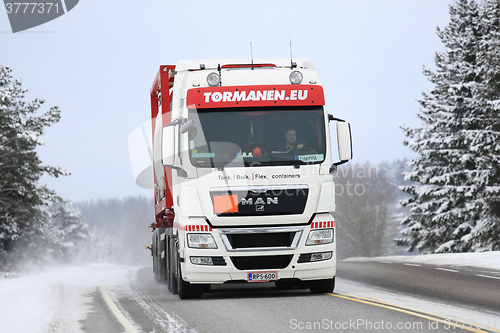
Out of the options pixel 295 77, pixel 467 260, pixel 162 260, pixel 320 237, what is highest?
pixel 295 77

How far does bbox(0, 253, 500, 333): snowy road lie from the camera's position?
7.73m

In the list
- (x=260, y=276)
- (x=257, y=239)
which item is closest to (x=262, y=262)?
(x=260, y=276)

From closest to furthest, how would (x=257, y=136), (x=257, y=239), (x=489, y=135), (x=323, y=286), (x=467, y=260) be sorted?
(x=257, y=239) → (x=257, y=136) → (x=323, y=286) → (x=467, y=260) → (x=489, y=135)

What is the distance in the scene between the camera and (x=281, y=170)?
33.3ft

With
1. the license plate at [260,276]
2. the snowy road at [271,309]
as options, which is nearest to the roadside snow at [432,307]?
the snowy road at [271,309]

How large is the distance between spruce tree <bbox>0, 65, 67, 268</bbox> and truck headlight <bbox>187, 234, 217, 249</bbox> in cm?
2286

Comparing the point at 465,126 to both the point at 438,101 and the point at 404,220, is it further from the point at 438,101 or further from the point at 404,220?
the point at 404,220

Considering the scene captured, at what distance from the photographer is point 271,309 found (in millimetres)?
9156

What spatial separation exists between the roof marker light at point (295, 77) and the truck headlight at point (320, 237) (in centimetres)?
258

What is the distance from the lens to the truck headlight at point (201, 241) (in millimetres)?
10055

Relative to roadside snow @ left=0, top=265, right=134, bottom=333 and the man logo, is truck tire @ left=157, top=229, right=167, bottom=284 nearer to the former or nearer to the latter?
roadside snow @ left=0, top=265, right=134, bottom=333

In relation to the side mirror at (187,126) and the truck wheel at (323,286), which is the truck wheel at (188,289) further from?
the side mirror at (187,126)

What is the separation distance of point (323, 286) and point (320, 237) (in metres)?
1.18

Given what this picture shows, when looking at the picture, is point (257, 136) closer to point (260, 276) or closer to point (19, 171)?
point (260, 276)
